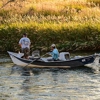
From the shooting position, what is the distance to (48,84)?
24.8 metres

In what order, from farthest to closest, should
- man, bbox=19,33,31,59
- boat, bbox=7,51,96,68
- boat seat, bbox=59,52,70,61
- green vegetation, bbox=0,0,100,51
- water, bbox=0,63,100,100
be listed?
1. green vegetation, bbox=0,0,100,51
2. man, bbox=19,33,31,59
3. boat seat, bbox=59,52,70,61
4. boat, bbox=7,51,96,68
5. water, bbox=0,63,100,100

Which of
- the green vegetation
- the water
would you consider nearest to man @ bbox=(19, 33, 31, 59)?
the water

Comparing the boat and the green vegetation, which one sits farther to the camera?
the green vegetation

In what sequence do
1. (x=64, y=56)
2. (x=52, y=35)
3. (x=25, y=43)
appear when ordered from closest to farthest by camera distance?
1. (x=64, y=56)
2. (x=25, y=43)
3. (x=52, y=35)

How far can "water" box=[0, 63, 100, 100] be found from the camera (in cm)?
2177

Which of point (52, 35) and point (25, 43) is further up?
point (25, 43)

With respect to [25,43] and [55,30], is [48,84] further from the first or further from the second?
[55,30]

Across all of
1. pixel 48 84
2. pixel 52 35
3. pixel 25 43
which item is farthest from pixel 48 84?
pixel 52 35

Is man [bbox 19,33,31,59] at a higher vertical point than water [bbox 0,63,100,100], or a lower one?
higher

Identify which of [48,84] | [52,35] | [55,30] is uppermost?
[55,30]

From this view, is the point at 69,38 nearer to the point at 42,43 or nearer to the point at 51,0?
the point at 42,43

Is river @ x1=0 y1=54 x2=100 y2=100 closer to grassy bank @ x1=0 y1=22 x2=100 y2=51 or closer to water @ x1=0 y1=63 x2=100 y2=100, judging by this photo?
water @ x1=0 y1=63 x2=100 y2=100

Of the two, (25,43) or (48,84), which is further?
(25,43)

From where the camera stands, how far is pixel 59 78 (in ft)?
87.5
